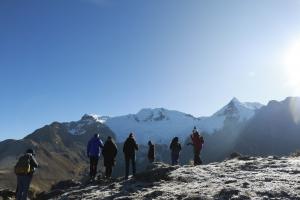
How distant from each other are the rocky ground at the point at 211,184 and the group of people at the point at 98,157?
1982mm

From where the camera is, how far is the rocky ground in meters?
20.1

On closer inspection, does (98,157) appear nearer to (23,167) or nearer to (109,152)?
(109,152)

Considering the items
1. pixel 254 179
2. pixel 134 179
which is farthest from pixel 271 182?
pixel 134 179

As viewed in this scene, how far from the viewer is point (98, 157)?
33094 mm

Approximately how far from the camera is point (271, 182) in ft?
72.2

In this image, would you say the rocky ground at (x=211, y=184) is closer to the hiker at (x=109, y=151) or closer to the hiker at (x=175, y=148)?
the hiker at (x=109, y=151)

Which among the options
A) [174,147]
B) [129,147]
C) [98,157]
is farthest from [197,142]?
[98,157]

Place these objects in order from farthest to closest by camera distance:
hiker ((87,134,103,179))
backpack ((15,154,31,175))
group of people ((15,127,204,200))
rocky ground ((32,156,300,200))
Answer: hiker ((87,134,103,179)), group of people ((15,127,204,200)), backpack ((15,154,31,175)), rocky ground ((32,156,300,200))

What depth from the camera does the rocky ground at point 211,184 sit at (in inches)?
793

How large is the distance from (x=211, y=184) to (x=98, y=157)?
39.3 ft

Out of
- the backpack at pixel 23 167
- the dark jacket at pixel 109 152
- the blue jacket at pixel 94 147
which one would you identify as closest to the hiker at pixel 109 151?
the dark jacket at pixel 109 152

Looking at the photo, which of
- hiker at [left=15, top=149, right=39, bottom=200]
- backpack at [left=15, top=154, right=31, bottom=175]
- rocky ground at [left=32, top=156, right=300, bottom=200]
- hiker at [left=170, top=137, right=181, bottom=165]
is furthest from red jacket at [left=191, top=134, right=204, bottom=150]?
backpack at [left=15, top=154, right=31, bottom=175]

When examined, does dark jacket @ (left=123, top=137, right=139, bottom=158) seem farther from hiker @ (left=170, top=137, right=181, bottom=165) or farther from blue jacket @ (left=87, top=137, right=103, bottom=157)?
hiker @ (left=170, top=137, right=181, bottom=165)

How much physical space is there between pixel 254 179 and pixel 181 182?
4129 mm
